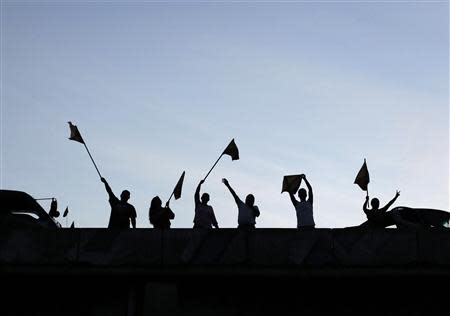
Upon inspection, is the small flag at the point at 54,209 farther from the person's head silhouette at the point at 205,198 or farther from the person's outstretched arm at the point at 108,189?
the person's head silhouette at the point at 205,198

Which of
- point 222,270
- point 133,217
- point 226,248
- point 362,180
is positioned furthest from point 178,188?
point 362,180

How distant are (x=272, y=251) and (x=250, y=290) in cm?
129

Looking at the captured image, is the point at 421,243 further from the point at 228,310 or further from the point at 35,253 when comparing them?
the point at 35,253

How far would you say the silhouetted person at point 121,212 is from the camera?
18438 mm

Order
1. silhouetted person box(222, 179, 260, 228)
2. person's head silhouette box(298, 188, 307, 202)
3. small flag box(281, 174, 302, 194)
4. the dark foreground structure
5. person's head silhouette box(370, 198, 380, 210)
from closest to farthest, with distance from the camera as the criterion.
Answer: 1. the dark foreground structure
2. person's head silhouette box(298, 188, 307, 202)
3. silhouetted person box(222, 179, 260, 228)
4. person's head silhouette box(370, 198, 380, 210)
5. small flag box(281, 174, 302, 194)

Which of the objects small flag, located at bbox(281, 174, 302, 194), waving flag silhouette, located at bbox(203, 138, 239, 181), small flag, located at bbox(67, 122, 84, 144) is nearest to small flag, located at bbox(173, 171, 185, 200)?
waving flag silhouette, located at bbox(203, 138, 239, 181)

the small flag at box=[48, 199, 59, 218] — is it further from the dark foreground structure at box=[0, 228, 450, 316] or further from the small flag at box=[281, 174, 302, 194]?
the small flag at box=[281, 174, 302, 194]

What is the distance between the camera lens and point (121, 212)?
60.5 feet

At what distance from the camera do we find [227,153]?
71.5 ft

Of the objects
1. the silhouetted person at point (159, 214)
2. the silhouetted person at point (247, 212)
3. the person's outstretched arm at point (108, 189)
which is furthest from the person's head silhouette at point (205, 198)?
the person's outstretched arm at point (108, 189)

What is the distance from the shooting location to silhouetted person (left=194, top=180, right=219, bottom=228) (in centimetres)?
1862

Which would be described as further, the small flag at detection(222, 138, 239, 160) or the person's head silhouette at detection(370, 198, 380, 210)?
the small flag at detection(222, 138, 239, 160)

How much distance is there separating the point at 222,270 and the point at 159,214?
6.65ft

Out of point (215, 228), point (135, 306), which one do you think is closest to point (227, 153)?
point (215, 228)
